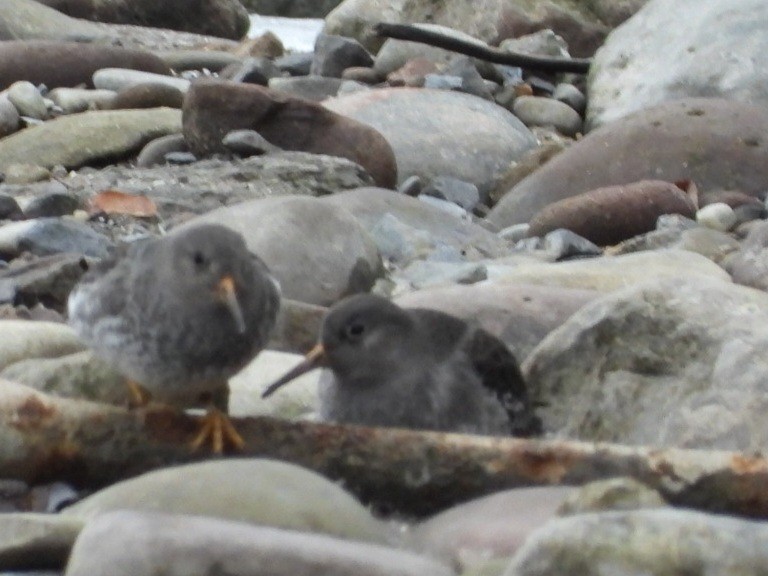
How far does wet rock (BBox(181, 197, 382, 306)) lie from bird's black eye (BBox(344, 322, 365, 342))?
6.16ft

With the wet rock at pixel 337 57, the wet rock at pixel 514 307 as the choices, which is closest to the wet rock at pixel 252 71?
the wet rock at pixel 337 57

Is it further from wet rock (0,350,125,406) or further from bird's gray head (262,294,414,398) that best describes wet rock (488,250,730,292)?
wet rock (0,350,125,406)

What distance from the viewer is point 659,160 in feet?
32.6

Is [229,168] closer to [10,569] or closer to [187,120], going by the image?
[187,120]

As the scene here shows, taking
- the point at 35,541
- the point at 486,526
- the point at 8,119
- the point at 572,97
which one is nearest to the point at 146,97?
the point at 8,119

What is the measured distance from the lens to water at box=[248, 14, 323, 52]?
59.7 ft

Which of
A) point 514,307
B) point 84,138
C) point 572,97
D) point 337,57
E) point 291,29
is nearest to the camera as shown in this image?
point 514,307

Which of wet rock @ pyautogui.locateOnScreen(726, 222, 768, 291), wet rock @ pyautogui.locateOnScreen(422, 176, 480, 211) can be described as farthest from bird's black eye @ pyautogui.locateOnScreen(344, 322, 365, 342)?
wet rock @ pyautogui.locateOnScreen(422, 176, 480, 211)

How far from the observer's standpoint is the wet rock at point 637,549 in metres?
2.93

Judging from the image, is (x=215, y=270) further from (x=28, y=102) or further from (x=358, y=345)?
(x=28, y=102)

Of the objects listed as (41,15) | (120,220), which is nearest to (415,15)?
(41,15)

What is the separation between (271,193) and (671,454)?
551 centimetres

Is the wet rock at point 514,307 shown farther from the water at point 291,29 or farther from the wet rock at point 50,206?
the water at point 291,29

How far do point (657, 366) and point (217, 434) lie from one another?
1.59 m
